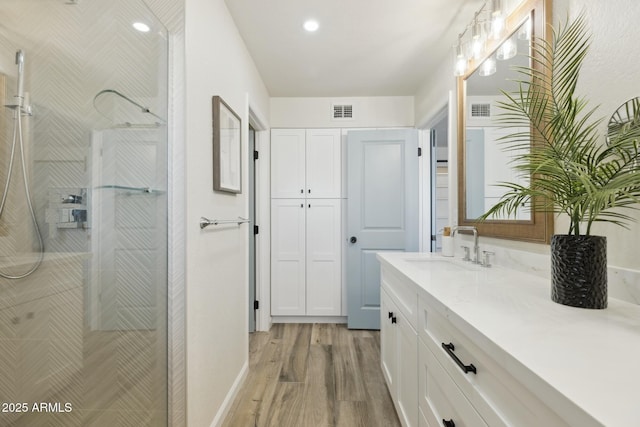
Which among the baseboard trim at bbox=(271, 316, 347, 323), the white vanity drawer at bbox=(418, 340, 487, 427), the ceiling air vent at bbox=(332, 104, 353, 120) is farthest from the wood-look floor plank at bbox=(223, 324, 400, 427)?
the ceiling air vent at bbox=(332, 104, 353, 120)

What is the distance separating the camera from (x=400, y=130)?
116 inches

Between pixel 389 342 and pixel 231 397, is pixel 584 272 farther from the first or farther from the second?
pixel 231 397

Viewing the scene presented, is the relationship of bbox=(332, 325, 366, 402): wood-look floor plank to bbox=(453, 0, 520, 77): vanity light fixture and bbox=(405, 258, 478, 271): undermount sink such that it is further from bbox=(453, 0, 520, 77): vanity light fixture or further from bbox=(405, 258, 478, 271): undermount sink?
bbox=(453, 0, 520, 77): vanity light fixture

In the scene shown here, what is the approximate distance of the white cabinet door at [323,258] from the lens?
3.12 metres

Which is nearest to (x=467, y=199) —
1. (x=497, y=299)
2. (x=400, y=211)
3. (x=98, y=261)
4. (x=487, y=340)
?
(x=400, y=211)

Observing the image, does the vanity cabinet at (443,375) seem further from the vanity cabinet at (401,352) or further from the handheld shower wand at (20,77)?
the handheld shower wand at (20,77)

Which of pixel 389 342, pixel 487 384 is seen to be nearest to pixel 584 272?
pixel 487 384

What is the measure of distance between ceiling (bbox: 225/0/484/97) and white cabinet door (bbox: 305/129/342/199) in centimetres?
49

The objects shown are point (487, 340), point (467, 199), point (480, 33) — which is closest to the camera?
point (487, 340)

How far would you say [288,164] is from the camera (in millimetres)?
3137

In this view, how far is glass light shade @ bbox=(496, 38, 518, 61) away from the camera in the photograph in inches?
57.6

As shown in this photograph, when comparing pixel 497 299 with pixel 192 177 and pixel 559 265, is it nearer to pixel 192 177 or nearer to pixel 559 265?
pixel 559 265

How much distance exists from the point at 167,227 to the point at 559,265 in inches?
59.1

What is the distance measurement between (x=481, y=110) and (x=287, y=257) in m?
2.25
